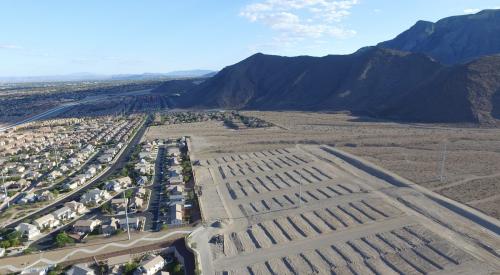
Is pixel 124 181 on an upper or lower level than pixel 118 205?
upper

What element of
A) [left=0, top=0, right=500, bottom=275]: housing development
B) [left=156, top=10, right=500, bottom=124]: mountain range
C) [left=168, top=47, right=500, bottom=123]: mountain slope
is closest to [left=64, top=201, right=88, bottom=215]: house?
[left=0, top=0, right=500, bottom=275]: housing development

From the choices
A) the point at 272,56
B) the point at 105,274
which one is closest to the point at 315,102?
the point at 272,56

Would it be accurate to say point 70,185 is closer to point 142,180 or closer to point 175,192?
point 142,180

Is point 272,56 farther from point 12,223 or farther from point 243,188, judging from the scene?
point 12,223

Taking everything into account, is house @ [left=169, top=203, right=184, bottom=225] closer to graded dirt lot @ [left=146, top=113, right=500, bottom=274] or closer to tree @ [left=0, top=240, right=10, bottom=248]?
graded dirt lot @ [left=146, top=113, right=500, bottom=274]

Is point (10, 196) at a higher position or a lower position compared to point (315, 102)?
lower

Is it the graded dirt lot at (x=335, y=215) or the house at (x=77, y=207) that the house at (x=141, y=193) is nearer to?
the house at (x=77, y=207)

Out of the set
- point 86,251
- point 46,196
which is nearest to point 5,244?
point 86,251
